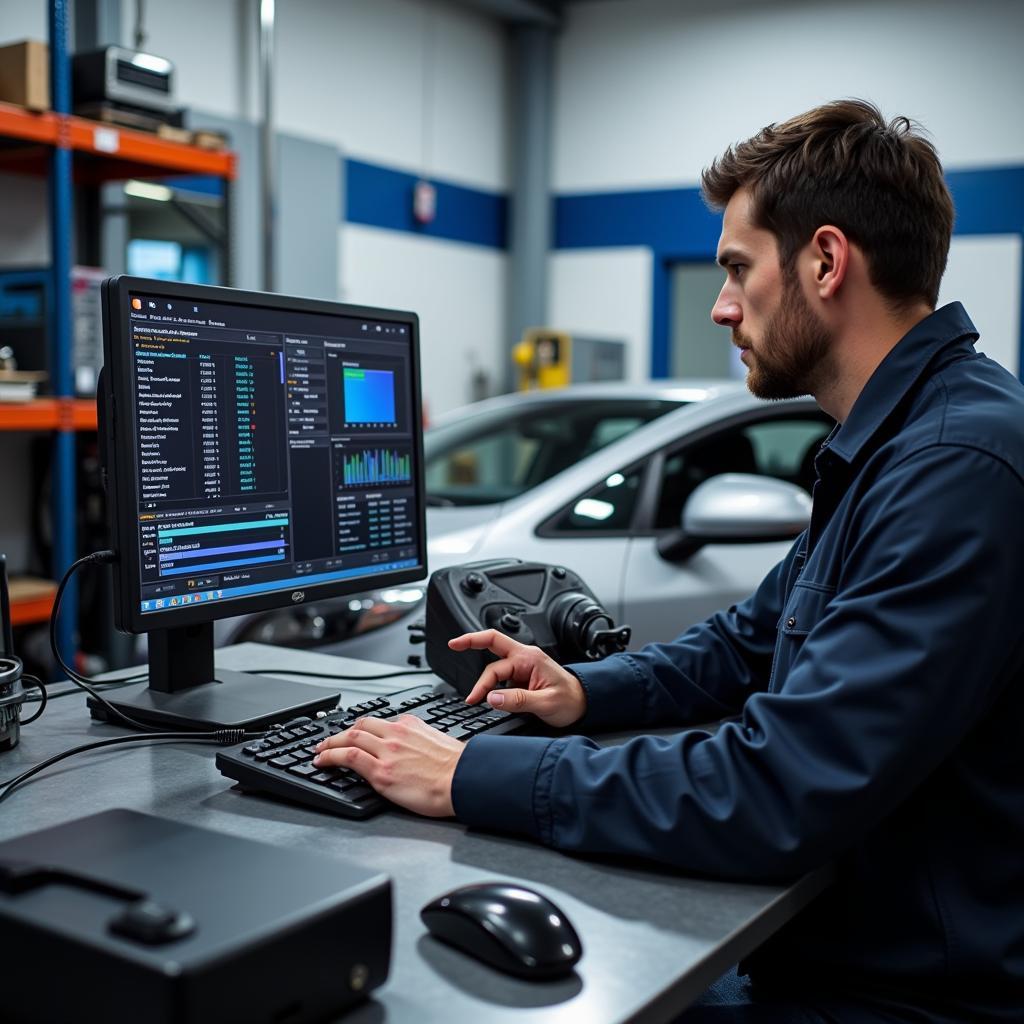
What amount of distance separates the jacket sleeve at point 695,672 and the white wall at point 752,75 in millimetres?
5481

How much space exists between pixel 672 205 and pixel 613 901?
670cm

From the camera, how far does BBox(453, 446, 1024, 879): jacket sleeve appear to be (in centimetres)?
98

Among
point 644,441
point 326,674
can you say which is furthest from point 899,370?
point 644,441

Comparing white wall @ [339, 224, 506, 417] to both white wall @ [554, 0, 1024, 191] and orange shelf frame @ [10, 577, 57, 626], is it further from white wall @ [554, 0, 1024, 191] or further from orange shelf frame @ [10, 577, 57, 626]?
orange shelf frame @ [10, 577, 57, 626]

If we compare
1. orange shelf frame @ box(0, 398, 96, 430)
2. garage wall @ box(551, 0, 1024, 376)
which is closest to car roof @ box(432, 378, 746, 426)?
orange shelf frame @ box(0, 398, 96, 430)

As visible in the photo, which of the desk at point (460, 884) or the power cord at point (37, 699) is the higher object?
the power cord at point (37, 699)

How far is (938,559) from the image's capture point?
1.00 meters

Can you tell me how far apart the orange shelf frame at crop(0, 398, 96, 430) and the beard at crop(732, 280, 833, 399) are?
240cm

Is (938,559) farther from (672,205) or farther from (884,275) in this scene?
(672,205)

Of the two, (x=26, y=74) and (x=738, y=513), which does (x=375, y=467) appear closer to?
(x=738, y=513)

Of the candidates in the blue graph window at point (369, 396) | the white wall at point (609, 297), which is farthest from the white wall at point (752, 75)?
the blue graph window at point (369, 396)

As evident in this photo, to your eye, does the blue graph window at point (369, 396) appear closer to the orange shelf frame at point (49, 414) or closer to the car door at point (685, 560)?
the car door at point (685, 560)

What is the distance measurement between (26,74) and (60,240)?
0.44 meters

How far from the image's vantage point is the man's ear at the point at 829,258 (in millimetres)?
1240
